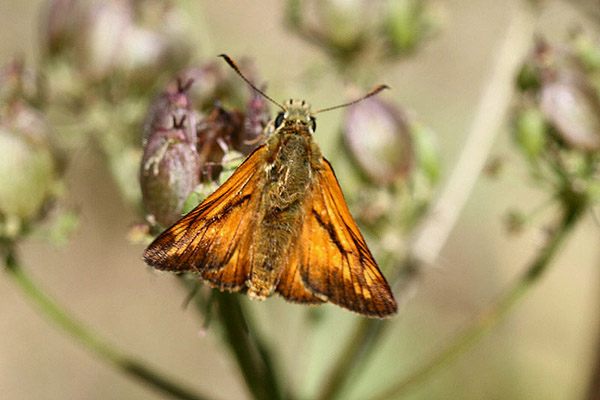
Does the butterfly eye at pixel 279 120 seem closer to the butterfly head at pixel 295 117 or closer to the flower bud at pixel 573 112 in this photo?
the butterfly head at pixel 295 117

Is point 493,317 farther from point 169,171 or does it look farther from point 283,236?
point 169,171

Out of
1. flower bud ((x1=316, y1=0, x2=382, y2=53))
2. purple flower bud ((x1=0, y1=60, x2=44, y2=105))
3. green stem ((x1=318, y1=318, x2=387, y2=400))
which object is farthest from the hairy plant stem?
purple flower bud ((x1=0, y1=60, x2=44, y2=105))

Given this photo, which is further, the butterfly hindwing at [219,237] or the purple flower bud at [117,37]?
the purple flower bud at [117,37]

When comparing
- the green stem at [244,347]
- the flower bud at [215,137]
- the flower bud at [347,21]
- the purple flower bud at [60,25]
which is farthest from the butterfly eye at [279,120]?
the purple flower bud at [60,25]

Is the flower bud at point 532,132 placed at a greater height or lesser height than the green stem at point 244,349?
greater

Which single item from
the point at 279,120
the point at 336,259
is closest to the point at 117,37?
the point at 279,120

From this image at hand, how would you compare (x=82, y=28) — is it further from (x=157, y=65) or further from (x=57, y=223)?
(x=57, y=223)
